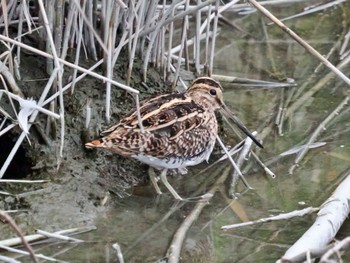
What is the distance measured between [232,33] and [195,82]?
6.51ft

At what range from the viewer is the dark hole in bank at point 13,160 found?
5230mm

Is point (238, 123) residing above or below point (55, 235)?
above

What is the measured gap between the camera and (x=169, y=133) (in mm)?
5242

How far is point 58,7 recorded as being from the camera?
5098 millimetres

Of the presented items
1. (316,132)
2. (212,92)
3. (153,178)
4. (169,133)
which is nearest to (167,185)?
(153,178)

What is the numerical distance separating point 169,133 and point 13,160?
0.89 metres

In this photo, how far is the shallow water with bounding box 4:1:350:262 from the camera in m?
4.80

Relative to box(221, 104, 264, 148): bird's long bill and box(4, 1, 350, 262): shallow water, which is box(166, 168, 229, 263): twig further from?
box(221, 104, 264, 148): bird's long bill

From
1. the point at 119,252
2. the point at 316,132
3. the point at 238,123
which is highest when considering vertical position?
the point at 238,123

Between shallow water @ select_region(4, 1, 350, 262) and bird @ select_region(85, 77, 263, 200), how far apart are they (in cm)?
22

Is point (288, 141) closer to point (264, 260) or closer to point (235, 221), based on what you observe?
point (235, 221)

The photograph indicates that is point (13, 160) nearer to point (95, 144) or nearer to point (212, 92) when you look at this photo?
point (95, 144)

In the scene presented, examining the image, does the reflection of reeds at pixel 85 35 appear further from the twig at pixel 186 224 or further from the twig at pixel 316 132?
the twig at pixel 316 132

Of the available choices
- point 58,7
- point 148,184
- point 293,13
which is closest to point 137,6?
point 58,7
